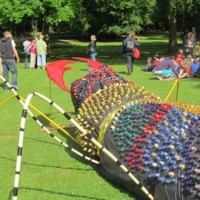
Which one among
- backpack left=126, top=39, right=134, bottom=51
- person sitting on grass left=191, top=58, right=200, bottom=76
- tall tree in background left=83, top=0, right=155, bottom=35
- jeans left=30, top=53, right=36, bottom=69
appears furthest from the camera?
tall tree in background left=83, top=0, right=155, bottom=35

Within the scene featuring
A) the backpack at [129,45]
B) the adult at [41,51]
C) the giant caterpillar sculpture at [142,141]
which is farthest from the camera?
the adult at [41,51]

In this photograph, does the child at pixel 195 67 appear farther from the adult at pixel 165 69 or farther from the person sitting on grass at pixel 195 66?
the adult at pixel 165 69

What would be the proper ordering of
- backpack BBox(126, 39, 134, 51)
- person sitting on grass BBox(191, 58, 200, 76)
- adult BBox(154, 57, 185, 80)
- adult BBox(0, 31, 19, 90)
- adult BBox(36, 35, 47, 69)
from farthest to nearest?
1. adult BBox(36, 35, 47, 69)
2. backpack BBox(126, 39, 134, 51)
3. person sitting on grass BBox(191, 58, 200, 76)
4. adult BBox(154, 57, 185, 80)
5. adult BBox(0, 31, 19, 90)

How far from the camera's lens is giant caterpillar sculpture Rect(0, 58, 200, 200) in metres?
4.61

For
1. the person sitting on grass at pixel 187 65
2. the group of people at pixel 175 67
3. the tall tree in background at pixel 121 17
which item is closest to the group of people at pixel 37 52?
the group of people at pixel 175 67

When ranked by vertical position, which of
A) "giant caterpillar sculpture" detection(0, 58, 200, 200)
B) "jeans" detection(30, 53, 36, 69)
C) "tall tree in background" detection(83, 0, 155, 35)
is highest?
"tall tree in background" detection(83, 0, 155, 35)

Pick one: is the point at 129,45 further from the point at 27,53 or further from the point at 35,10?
the point at 35,10

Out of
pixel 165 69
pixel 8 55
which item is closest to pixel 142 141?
pixel 8 55

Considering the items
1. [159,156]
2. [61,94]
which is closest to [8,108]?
[61,94]

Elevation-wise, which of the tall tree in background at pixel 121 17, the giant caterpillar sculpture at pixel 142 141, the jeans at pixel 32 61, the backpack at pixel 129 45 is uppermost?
the tall tree in background at pixel 121 17

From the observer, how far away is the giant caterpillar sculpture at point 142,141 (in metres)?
4.61

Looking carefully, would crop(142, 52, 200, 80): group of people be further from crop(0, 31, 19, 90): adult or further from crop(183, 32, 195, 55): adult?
crop(0, 31, 19, 90): adult

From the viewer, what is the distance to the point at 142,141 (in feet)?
17.2

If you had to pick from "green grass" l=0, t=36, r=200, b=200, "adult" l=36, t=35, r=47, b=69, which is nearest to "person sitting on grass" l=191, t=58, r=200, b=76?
"green grass" l=0, t=36, r=200, b=200
